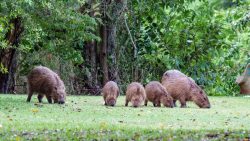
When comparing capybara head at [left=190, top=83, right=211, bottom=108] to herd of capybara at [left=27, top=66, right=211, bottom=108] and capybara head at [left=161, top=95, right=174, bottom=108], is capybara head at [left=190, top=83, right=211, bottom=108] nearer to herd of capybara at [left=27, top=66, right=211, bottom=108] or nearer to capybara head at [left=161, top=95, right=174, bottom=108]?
herd of capybara at [left=27, top=66, right=211, bottom=108]

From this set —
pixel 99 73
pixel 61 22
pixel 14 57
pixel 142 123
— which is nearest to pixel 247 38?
pixel 99 73

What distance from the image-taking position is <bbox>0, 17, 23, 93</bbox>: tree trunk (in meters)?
19.1

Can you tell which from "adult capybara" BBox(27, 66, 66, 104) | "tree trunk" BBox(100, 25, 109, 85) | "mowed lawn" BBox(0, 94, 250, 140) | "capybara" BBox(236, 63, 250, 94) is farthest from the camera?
"capybara" BBox(236, 63, 250, 94)

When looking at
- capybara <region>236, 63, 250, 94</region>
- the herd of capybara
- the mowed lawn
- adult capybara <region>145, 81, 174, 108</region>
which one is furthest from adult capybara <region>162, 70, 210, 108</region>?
capybara <region>236, 63, 250, 94</region>

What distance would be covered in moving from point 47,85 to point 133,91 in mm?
2113

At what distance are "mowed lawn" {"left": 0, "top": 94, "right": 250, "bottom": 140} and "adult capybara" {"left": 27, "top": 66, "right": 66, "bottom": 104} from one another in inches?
40.1

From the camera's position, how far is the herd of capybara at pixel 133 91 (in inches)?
599

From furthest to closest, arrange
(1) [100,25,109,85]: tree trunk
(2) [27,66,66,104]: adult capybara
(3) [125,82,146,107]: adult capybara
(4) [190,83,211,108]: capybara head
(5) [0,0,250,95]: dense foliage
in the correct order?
1. (1) [100,25,109,85]: tree trunk
2. (5) [0,0,250,95]: dense foliage
3. (4) [190,83,211,108]: capybara head
4. (2) [27,66,66,104]: adult capybara
5. (3) [125,82,146,107]: adult capybara

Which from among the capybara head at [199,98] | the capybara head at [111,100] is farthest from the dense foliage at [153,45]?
the capybara head at [111,100]

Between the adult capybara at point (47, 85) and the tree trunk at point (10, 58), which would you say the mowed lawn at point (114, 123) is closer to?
the adult capybara at point (47, 85)

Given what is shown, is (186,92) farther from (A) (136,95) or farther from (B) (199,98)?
(A) (136,95)

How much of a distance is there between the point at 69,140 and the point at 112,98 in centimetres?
667

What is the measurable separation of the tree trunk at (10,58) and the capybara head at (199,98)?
5.55 m

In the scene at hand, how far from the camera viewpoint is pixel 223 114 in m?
13.5
